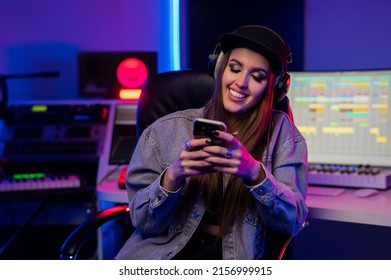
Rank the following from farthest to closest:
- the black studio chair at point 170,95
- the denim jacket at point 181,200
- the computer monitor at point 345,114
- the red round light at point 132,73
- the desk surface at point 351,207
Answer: the red round light at point 132,73 → the computer monitor at point 345,114 → the black studio chair at point 170,95 → the desk surface at point 351,207 → the denim jacket at point 181,200

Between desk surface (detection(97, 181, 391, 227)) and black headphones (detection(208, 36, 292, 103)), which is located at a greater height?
black headphones (detection(208, 36, 292, 103))

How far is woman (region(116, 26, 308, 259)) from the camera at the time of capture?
1503 millimetres

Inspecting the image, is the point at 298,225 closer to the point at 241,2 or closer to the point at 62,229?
the point at 241,2

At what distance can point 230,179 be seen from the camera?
1.57m

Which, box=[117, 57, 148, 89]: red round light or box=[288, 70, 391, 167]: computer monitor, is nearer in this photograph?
box=[288, 70, 391, 167]: computer monitor

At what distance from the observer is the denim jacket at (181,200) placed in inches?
59.1

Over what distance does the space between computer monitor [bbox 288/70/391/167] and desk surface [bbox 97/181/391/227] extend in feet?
0.78

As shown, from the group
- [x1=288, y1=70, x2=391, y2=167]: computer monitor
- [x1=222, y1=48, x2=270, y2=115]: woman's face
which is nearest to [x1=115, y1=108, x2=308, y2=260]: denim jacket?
[x1=222, y1=48, x2=270, y2=115]: woman's face

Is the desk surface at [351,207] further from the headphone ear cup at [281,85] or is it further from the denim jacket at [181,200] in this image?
the headphone ear cup at [281,85]

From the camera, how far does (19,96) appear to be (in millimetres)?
3314

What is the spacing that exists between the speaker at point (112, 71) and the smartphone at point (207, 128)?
162cm

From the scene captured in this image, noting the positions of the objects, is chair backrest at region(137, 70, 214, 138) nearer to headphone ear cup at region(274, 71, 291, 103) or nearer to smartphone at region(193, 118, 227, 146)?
headphone ear cup at region(274, 71, 291, 103)

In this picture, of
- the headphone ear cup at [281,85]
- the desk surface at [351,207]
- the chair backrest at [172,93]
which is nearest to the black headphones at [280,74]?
the headphone ear cup at [281,85]
